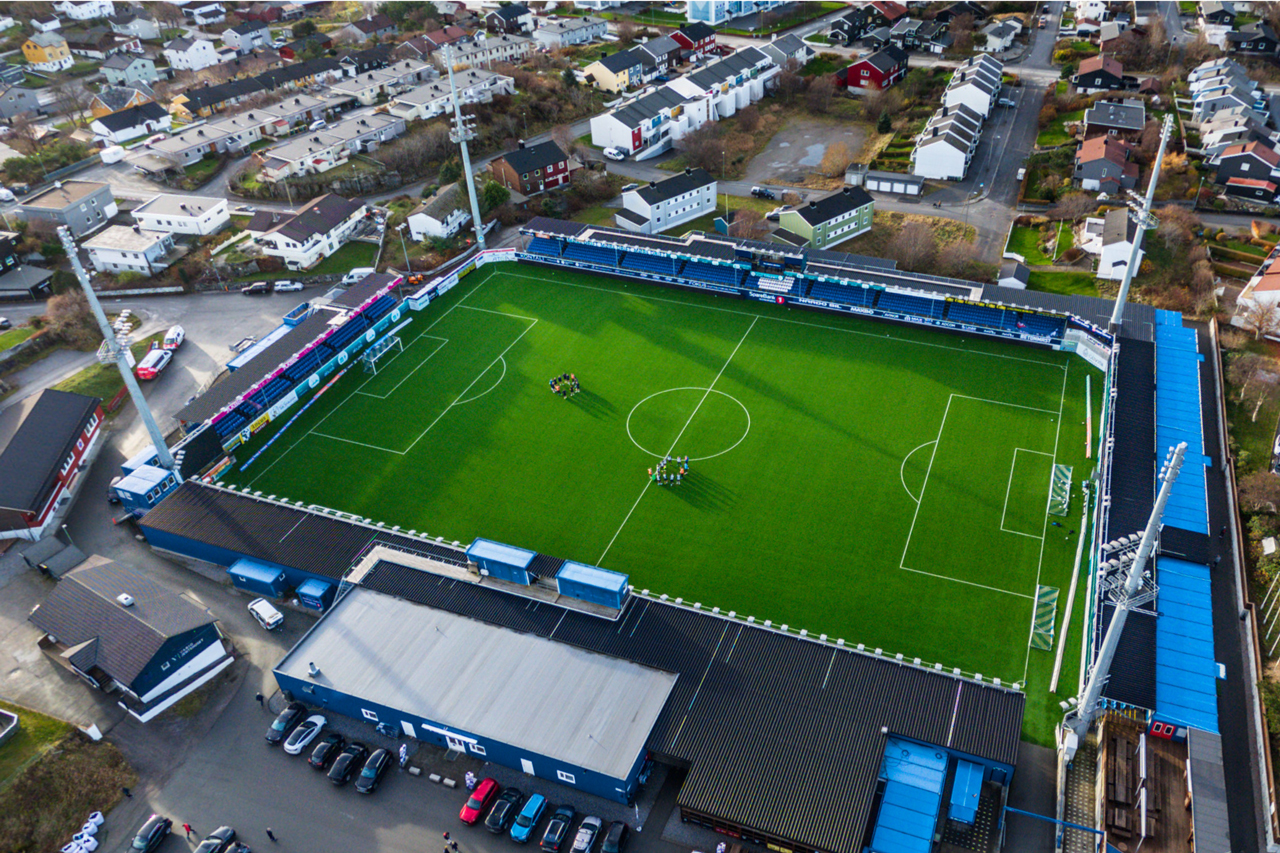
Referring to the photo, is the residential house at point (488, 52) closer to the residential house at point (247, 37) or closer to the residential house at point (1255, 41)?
the residential house at point (247, 37)

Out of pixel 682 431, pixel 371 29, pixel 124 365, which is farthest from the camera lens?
pixel 371 29

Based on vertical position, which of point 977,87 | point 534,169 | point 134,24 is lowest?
point 534,169

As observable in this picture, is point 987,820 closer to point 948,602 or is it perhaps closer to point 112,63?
point 948,602

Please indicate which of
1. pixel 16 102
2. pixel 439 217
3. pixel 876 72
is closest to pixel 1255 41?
pixel 876 72

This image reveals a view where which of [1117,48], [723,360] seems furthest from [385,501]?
[1117,48]

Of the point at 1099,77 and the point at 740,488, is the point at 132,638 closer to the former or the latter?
the point at 740,488
